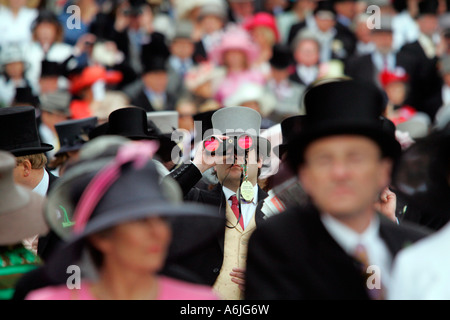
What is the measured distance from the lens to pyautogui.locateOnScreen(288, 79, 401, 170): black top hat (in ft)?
10.4

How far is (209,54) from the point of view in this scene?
11.2 meters

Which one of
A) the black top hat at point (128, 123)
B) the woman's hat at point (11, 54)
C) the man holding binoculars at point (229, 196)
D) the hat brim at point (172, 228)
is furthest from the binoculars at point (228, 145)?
the woman's hat at point (11, 54)

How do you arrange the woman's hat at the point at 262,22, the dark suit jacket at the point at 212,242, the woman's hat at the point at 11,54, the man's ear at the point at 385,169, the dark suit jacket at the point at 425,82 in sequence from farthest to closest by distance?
the woman's hat at the point at 262,22 < the dark suit jacket at the point at 425,82 < the woman's hat at the point at 11,54 < the dark suit jacket at the point at 212,242 < the man's ear at the point at 385,169

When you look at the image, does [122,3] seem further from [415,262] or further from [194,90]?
[415,262]

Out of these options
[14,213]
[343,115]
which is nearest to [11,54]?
[14,213]

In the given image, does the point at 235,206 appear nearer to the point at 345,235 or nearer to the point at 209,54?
the point at 345,235

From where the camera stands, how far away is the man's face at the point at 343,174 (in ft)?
10.2

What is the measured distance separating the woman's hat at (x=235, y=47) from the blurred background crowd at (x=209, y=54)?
0.02 meters

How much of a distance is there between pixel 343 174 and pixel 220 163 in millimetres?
2391

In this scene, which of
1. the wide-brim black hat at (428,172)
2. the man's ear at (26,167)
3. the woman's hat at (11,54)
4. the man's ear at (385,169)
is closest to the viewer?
the man's ear at (385,169)

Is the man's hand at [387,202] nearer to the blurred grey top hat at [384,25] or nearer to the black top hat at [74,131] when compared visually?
the black top hat at [74,131]

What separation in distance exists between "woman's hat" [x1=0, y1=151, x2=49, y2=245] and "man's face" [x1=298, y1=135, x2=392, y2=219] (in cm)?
132

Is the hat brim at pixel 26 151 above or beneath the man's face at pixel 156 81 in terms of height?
above
